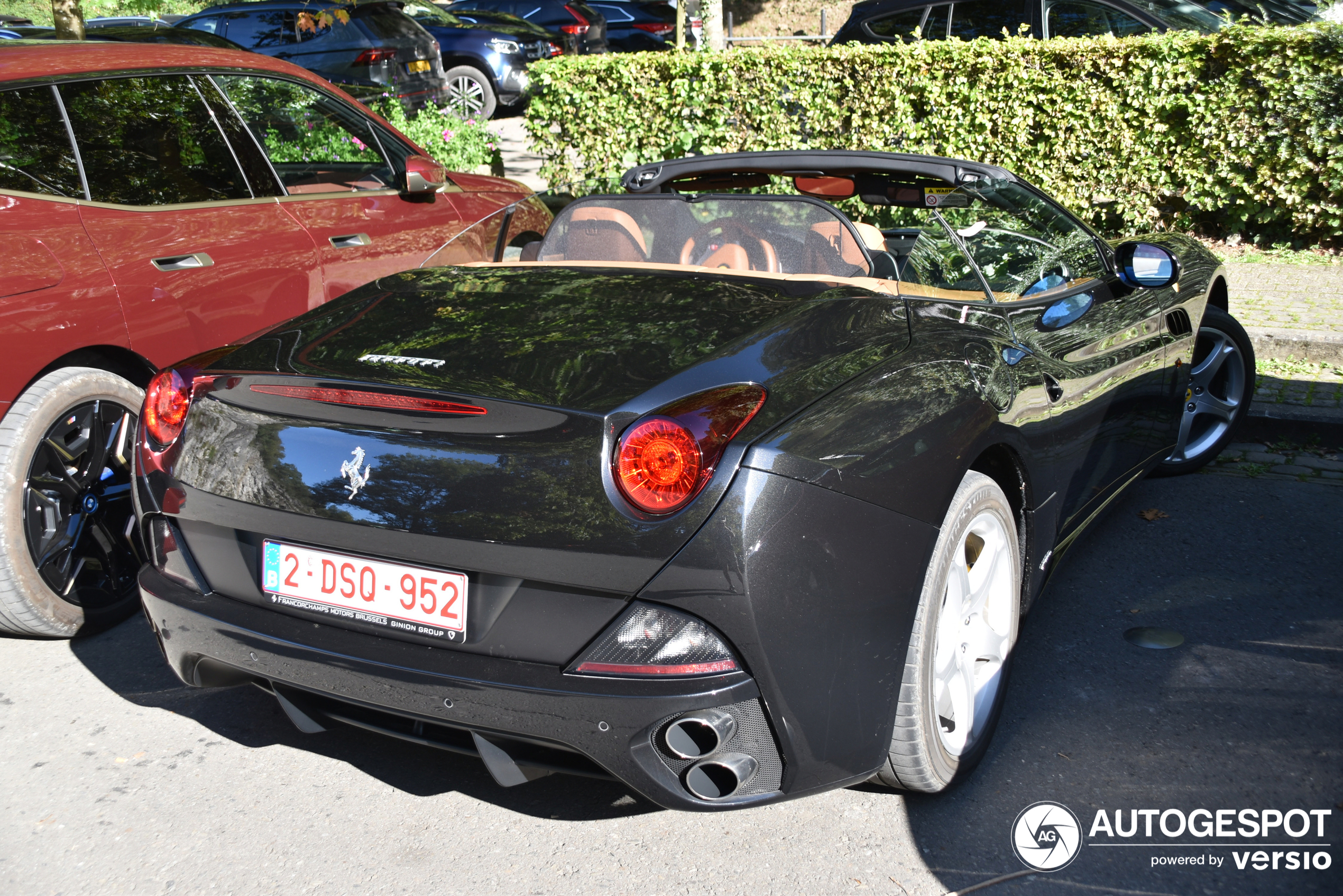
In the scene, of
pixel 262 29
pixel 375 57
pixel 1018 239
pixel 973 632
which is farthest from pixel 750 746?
pixel 262 29

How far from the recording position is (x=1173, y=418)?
13.1 feet

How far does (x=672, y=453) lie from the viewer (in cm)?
200

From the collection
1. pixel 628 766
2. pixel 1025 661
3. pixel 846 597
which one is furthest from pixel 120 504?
pixel 1025 661

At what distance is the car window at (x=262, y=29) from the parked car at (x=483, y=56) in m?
1.71

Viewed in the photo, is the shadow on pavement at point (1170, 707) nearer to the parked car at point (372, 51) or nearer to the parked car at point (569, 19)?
the parked car at point (372, 51)

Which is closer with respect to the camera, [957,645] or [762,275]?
[957,645]

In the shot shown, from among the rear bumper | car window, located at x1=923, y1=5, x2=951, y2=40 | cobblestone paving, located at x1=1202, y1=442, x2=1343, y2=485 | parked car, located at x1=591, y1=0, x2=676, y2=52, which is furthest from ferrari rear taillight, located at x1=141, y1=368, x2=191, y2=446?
parked car, located at x1=591, y1=0, x2=676, y2=52

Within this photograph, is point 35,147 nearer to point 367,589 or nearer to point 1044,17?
point 367,589

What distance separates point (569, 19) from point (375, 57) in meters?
5.97

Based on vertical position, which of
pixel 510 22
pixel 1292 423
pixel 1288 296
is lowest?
pixel 1288 296

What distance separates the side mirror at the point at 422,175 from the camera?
4.71 metres

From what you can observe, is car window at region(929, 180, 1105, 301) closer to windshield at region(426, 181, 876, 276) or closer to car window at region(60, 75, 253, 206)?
windshield at region(426, 181, 876, 276)

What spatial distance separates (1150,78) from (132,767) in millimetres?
7766

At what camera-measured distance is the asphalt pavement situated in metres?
2.34
